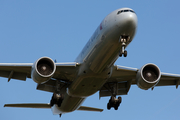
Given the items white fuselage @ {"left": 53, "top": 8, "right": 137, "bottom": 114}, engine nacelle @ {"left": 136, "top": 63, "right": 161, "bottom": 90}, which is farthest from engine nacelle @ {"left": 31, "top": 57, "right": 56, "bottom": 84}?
engine nacelle @ {"left": 136, "top": 63, "right": 161, "bottom": 90}

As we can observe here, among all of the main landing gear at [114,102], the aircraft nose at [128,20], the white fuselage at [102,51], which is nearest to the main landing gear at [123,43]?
the white fuselage at [102,51]

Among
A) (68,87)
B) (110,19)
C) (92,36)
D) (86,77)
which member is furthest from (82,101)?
(110,19)

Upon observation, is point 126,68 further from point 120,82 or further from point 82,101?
point 82,101

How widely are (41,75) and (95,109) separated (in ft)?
33.3

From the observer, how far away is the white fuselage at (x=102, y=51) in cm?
2189

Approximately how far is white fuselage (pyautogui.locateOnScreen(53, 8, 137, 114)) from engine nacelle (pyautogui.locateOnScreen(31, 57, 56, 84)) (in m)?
2.12

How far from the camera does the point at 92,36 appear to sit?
24.5 meters

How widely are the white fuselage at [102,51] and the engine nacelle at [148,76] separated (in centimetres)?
298

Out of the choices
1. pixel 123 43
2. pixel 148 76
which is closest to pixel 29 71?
Answer: pixel 123 43

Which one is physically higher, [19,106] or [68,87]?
[68,87]

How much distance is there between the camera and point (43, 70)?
971 inches

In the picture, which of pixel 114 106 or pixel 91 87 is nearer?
pixel 91 87

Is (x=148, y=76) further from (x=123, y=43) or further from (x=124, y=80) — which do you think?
(x=123, y=43)

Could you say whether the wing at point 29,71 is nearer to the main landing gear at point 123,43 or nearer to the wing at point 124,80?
the wing at point 124,80
